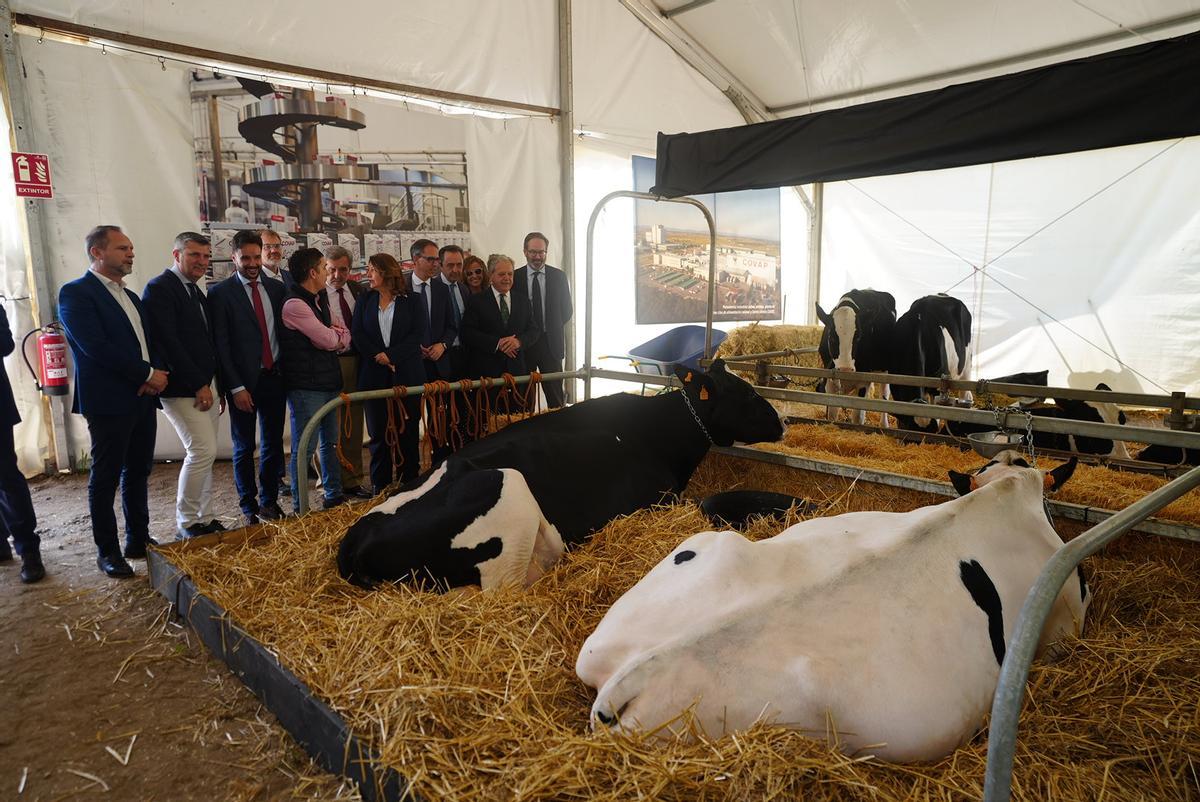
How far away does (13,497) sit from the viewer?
4082mm

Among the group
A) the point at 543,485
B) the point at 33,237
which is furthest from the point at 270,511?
the point at 33,237

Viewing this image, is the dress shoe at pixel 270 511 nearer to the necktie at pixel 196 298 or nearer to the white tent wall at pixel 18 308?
the necktie at pixel 196 298

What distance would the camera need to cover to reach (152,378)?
4.05 meters

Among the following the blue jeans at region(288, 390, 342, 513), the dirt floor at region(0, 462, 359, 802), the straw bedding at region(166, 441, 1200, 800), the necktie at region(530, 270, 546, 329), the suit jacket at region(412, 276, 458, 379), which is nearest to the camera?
the straw bedding at region(166, 441, 1200, 800)

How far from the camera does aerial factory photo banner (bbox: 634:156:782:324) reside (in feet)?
33.9

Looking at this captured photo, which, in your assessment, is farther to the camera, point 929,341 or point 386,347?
point 929,341

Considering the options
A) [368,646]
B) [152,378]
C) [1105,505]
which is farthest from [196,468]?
[1105,505]

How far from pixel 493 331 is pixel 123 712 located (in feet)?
12.4

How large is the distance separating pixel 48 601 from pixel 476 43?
697cm

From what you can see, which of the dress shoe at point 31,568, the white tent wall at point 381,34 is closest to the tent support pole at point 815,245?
the white tent wall at point 381,34

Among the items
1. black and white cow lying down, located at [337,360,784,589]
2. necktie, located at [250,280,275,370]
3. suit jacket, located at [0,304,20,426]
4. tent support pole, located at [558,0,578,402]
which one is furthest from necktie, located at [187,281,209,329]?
tent support pole, located at [558,0,578,402]

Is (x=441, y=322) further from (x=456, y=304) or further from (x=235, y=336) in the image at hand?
(x=235, y=336)

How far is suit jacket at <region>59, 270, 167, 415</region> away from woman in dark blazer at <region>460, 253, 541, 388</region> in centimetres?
240

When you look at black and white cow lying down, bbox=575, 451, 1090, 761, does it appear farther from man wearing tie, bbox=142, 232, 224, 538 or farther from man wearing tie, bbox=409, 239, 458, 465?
man wearing tie, bbox=409, 239, 458, 465
